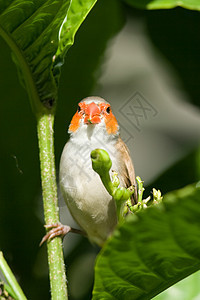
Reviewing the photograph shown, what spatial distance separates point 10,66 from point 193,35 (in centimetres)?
89

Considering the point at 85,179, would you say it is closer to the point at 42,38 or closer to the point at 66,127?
the point at 66,127

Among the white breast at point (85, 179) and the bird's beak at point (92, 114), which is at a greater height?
the bird's beak at point (92, 114)

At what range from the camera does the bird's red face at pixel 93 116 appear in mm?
1980

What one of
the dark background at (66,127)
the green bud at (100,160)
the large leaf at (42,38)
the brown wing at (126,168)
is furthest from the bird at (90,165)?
the green bud at (100,160)

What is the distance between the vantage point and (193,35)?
238 cm

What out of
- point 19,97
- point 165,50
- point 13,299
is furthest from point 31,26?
point 165,50

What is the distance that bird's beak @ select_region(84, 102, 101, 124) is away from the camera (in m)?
1.97

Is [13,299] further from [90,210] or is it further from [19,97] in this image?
[19,97]

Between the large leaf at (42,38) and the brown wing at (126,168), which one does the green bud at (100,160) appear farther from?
the brown wing at (126,168)

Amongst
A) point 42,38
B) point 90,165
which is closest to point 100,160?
point 42,38

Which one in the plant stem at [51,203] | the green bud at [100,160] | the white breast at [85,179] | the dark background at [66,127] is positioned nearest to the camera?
the green bud at [100,160]

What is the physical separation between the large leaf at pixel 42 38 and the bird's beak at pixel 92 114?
1.98 ft

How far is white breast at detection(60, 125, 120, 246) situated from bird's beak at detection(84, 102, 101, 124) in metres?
0.04

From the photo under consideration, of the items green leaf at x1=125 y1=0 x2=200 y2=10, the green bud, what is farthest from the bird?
the green bud
